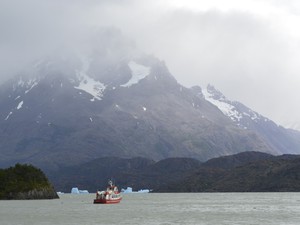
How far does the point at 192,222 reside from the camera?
461 feet

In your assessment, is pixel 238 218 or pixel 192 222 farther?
pixel 238 218

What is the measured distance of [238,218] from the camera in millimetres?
151750

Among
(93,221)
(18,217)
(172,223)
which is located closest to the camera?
(172,223)

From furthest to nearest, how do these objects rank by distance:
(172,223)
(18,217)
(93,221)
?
(18,217) < (93,221) < (172,223)

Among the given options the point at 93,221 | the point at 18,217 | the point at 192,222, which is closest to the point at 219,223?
the point at 192,222

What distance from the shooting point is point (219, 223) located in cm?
13812

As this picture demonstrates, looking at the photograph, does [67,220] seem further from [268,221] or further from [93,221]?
[268,221]

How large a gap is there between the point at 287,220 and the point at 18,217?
67456 millimetres

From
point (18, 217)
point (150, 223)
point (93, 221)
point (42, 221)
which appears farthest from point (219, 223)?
point (18, 217)

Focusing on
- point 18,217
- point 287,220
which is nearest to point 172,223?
point 287,220

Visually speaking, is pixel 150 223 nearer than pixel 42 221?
Yes

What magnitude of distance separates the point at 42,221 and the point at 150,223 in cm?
2723

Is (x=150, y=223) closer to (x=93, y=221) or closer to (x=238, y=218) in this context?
(x=93, y=221)

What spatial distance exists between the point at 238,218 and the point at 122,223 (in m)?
30.3
